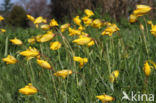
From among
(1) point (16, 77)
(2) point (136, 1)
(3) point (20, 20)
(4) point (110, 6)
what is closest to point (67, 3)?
(4) point (110, 6)

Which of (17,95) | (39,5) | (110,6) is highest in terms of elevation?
(39,5)

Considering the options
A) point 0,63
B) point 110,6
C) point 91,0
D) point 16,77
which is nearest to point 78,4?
point 91,0

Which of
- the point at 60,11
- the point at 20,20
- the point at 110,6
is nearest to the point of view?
the point at 110,6

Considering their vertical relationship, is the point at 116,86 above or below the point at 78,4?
below

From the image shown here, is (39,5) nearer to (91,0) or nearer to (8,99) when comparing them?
(91,0)

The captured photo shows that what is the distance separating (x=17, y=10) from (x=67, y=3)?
9.87m

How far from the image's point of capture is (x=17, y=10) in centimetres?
1603

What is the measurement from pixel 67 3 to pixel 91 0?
41.1 inches

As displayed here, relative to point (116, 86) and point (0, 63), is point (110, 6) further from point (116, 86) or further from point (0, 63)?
point (116, 86)

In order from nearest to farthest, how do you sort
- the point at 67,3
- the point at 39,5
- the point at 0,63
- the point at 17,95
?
1. the point at 17,95
2. the point at 0,63
3. the point at 67,3
4. the point at 39,5

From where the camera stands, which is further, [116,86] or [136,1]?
[136,1]

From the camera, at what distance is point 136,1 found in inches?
269

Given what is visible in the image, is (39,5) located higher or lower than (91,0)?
higher

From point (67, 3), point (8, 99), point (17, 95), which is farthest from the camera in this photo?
point (67, 3)
